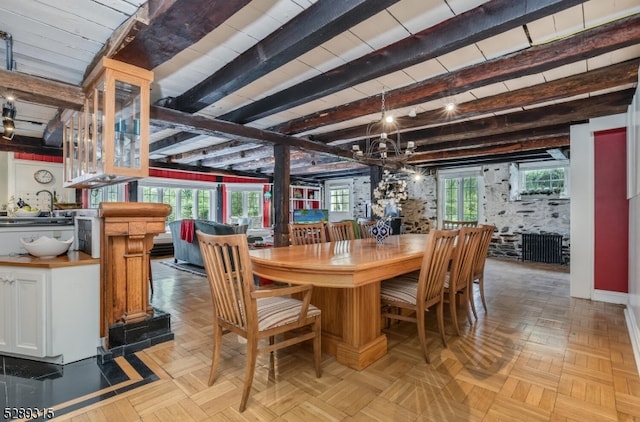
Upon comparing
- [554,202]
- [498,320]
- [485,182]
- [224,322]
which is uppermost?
[485,182]

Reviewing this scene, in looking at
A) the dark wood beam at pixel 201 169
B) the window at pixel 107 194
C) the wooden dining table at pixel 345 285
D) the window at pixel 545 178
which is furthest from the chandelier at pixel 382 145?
the window at pixel 107 194

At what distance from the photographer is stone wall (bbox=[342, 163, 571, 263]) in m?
6.31

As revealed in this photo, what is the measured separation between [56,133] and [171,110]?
242 centimetres

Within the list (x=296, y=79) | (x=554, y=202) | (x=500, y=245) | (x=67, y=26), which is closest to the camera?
(x=67, y=26)

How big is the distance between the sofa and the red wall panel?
4.86m

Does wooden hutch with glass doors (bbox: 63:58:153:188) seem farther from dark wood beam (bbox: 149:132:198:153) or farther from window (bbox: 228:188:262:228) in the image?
window (bbox: 228:188:262:228)

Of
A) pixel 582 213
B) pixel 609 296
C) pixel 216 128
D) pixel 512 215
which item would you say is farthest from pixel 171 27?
pixel 512 215

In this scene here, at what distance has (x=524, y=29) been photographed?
2.04 m

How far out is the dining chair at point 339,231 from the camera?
3.58 metres

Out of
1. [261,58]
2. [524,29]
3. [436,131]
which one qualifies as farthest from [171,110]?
[436,131]

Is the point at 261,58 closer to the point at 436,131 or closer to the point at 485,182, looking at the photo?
the point at 436,131

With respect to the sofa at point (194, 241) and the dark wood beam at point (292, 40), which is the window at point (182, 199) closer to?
the sofa at point (194, 241)

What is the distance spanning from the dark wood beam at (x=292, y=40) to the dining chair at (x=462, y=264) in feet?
5.66

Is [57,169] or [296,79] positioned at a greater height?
[296,79]
